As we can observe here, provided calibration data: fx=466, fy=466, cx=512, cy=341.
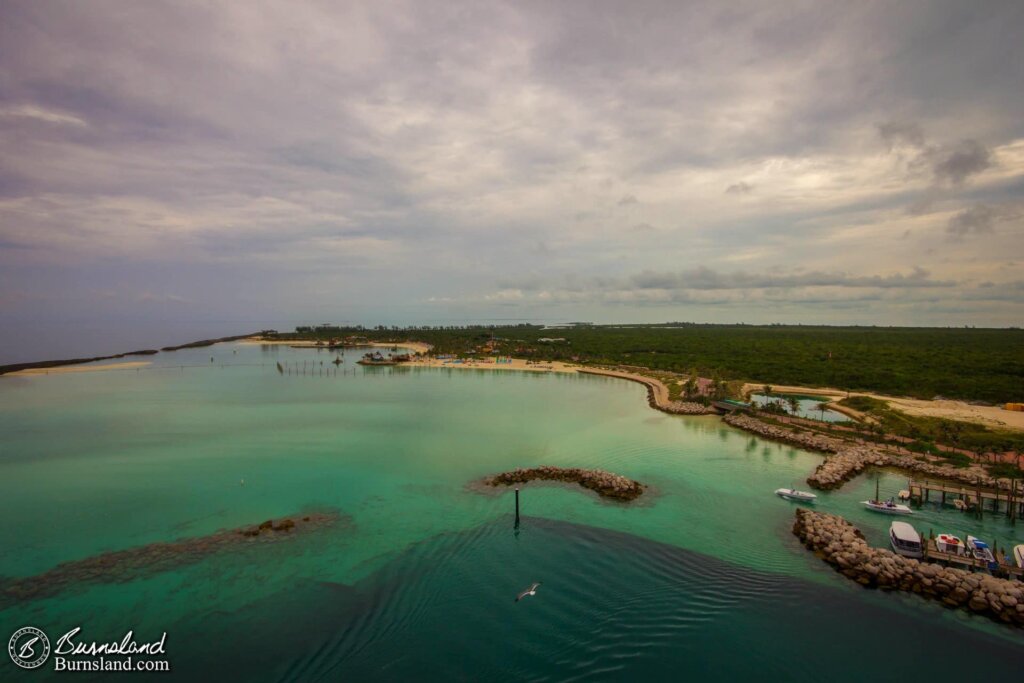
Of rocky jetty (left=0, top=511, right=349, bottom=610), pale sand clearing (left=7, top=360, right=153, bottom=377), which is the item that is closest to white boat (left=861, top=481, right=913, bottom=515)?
rocky jetty (left=0, top=511, right=349, bottom=610)

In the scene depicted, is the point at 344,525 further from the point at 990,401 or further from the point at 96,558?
the point at 990,401

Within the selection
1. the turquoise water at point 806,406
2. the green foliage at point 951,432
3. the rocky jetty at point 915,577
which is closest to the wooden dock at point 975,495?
the rocky jetty at point 915,577

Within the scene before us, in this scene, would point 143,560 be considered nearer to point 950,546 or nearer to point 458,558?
point 458,558

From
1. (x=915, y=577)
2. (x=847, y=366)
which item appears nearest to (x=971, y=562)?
(x=915, y=577)

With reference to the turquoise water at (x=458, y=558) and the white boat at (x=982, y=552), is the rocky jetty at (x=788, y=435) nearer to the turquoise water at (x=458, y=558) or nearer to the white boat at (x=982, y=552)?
the turquoise water at (x=458, y=558)

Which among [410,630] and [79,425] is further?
[79,425]

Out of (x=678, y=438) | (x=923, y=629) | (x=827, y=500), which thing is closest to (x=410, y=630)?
(x=923, y=629)
